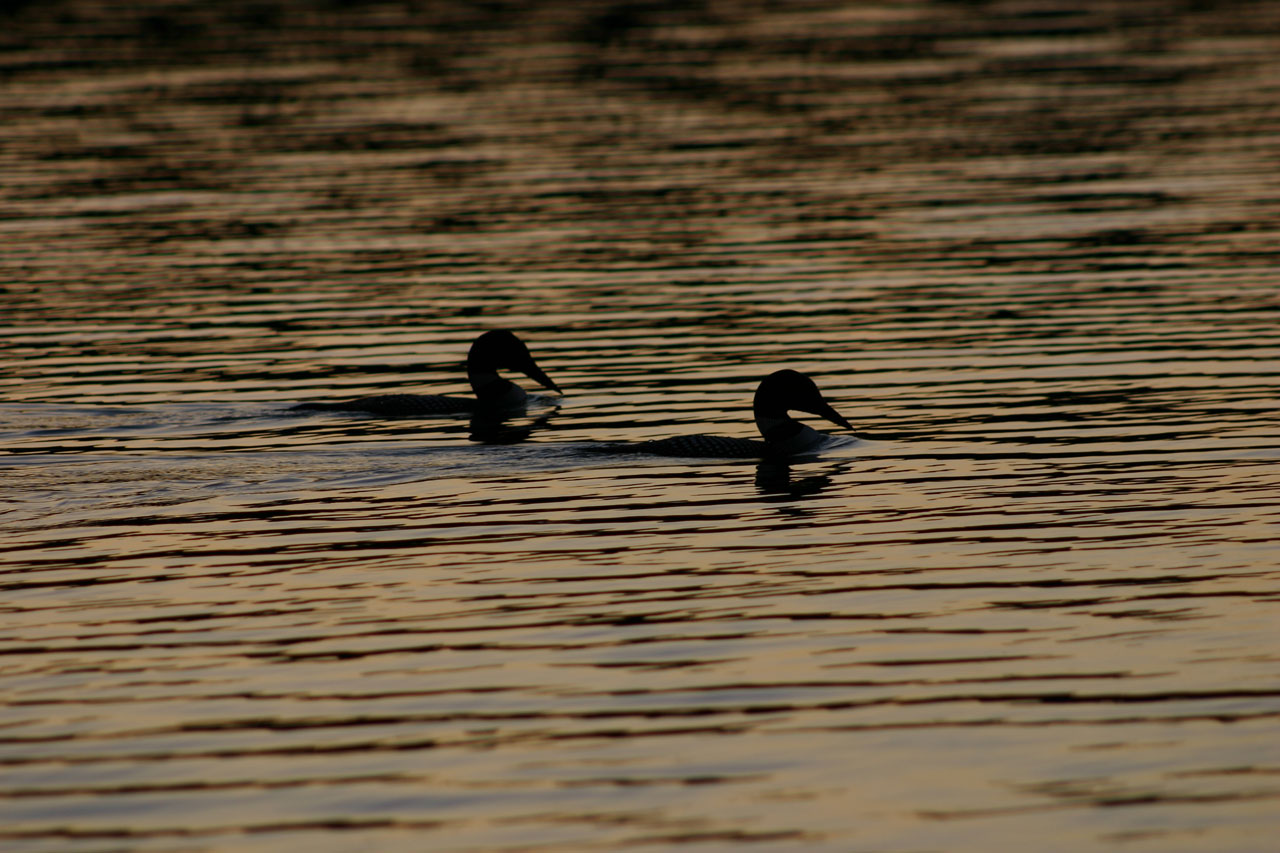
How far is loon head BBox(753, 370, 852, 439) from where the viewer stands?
1819 centimetres

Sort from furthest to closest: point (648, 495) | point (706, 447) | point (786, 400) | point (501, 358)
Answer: point (501, 358), point (786, 400), point (706, 447), point (648, 495)

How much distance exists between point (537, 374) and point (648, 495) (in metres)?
5.47

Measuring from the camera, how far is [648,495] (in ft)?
53.4

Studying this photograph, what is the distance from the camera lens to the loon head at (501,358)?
21297 millimetres

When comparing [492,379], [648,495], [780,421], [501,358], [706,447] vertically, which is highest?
[501,358]

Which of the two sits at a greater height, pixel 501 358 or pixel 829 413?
pixel 501 358

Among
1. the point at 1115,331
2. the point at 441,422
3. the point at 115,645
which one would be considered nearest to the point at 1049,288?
the point at 1115,331

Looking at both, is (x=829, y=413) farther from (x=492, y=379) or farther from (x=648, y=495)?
(x=492, y=379)

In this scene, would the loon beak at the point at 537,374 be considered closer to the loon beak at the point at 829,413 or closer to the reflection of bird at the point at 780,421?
the reflection of bird at the point at 780,421

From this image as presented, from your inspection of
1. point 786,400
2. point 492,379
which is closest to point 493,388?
point 492,379

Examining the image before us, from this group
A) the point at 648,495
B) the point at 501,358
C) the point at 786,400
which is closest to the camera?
the point at 648,495

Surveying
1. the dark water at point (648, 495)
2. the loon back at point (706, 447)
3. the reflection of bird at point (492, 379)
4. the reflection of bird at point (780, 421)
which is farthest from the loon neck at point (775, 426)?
the reflection of bird at point (492, 379)

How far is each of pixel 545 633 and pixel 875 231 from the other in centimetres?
1991

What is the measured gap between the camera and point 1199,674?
11.2m
